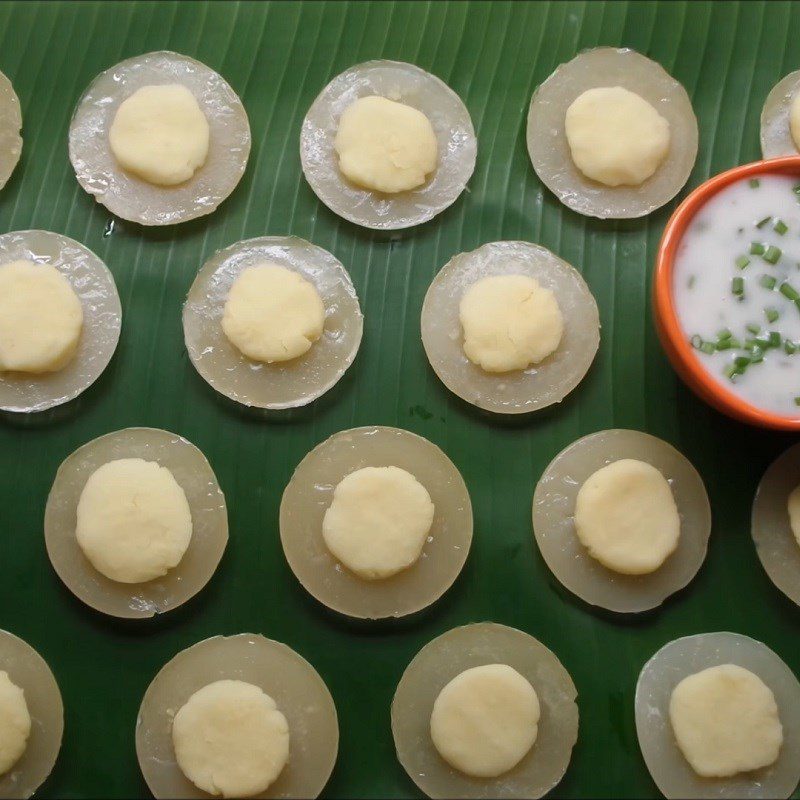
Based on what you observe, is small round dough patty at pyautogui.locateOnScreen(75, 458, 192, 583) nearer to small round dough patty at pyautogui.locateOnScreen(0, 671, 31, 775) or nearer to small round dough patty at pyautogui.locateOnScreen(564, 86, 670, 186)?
small round dough patty at pyautogui.locateOnScreen(0, 671, 31, 775)

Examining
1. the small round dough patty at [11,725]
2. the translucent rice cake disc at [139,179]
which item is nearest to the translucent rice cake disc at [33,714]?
the small round dough patty at [11,725]

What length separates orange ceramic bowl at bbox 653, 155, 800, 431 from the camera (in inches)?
74.7

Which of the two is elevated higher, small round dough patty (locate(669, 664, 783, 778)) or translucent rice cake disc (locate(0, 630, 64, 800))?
small round dough patty (locate(669, 664, 783, 778))

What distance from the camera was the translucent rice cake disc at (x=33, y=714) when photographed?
2035 mm

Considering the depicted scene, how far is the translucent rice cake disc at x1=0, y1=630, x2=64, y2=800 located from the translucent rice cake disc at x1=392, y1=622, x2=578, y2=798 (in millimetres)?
798

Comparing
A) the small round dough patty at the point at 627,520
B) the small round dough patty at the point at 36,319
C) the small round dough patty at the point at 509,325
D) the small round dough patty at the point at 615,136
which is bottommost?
the small round dough patty at the point at 627,520

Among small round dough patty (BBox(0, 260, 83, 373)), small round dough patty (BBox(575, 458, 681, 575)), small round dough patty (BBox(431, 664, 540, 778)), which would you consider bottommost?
small round dough patty (BBox(431, 664, 540, 778))

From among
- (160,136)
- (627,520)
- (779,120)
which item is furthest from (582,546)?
(160,136)

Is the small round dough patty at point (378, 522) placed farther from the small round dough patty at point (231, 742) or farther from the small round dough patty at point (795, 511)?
the small round dough patty at point (795, 511)

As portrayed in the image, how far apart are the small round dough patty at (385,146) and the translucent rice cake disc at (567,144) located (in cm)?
30

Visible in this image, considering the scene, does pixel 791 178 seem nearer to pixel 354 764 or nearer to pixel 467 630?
pixel 467 630

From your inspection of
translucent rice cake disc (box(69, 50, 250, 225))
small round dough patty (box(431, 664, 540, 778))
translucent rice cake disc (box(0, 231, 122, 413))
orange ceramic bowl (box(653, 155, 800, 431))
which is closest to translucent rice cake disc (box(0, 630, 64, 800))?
translucent rice cake disc (box(0, 231, 122, 413))

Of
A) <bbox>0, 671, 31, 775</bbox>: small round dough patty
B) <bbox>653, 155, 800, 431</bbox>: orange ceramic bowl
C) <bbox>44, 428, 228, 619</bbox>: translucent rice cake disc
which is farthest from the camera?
<bbox>44, 428, 228, 619</bbox>: translucent rice cake disc

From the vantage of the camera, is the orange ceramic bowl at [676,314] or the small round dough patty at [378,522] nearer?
the orange ceramic bowl at [676,314]
